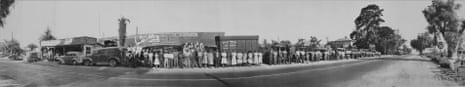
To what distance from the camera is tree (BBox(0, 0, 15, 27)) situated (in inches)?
116

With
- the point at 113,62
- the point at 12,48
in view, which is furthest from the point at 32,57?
the point at 113,62

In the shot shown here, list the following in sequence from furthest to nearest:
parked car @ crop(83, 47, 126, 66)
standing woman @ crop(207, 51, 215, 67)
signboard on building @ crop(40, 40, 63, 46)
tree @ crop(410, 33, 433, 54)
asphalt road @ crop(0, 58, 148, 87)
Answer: standing woman @ crop(207, 51, 215, 67) < tree @ crop(410, 33, 433, 54) < parked car @ crop(83, 47, 126, 66) < asphalt road @ crop(0, 58, 148, 87) < signboard on building @ crop(40, 40, 63, 46)

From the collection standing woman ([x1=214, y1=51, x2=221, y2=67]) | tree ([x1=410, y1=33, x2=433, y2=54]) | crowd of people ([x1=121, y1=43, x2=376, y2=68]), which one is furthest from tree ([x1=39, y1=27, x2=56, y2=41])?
tree ([x1=410, y1=33, x2=433, y2=54])

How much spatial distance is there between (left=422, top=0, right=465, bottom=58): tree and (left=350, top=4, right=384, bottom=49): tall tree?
149 cm

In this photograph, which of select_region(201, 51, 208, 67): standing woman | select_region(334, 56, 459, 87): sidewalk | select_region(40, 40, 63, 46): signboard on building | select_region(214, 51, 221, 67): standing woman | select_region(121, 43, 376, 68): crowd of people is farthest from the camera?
select_region(201, 51, 208, 67): standing woman

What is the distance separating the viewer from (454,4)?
4.09 m

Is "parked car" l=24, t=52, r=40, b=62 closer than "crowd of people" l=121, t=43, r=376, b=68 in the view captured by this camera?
Yes

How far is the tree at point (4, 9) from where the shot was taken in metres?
2.94

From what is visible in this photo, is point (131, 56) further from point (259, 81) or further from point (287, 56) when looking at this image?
point (287, 56)

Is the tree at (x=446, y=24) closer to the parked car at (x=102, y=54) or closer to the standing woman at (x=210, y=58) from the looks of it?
the standing woman at (x=210, y=58)

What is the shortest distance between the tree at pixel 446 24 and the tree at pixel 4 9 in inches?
270

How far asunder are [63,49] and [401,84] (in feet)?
17.2

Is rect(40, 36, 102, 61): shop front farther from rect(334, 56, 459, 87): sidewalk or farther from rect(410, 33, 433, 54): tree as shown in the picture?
rect(410, 33, 433, 54): tree

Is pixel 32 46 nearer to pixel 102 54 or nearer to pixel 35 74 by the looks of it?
pixel 35 74
